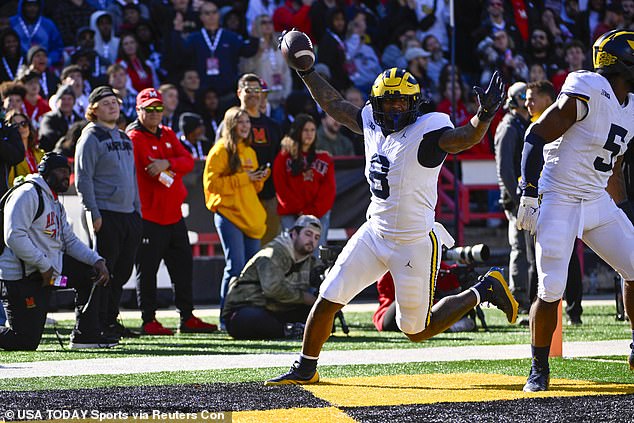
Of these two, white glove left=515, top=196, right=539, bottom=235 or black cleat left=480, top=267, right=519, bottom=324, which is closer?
white glove left=515, top=196, right=539, bottom=235

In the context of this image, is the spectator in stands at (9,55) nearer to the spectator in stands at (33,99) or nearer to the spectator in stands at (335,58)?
the spectator in stands at (33,99)

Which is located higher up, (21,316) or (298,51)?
→ (298,51)

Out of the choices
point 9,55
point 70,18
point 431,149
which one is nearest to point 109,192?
point 431,149

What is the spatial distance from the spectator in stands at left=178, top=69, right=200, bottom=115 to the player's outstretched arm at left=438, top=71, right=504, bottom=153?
8.19m

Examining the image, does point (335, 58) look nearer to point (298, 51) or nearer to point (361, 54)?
point (361, 54)

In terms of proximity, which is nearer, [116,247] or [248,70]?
[116,247]

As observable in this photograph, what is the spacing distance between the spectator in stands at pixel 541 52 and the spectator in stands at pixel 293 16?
3538mm

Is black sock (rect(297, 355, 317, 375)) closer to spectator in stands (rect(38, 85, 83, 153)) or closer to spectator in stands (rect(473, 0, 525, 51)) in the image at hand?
spectator in stands (rect(38, 85, 83, 153))

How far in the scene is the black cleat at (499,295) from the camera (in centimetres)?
696

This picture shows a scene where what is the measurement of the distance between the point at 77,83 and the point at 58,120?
2.68 feet

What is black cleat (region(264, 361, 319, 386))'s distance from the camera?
6375 mm

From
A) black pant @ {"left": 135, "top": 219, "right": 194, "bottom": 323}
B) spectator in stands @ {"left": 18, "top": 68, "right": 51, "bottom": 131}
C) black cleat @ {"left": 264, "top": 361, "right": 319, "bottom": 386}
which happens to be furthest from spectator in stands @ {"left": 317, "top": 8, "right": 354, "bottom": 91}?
black cleat @ {"left": 264, "top": 361, "right": 319, "bottom": 386}

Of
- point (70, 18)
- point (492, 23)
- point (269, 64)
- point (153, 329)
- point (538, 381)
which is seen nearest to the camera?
point (538, 381)

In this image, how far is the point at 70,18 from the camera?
1484cm
